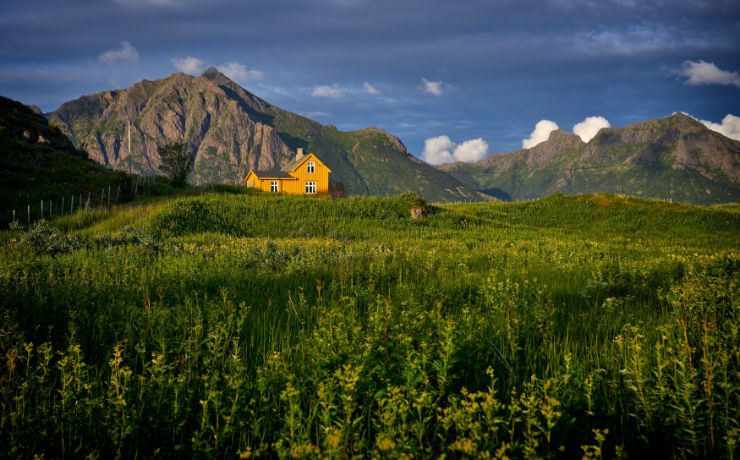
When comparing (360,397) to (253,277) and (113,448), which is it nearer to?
(113,448)

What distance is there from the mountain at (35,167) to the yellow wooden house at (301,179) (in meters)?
21.3

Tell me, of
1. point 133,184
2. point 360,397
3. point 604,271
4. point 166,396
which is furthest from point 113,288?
point 133,184

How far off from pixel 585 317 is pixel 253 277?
7.20 metres

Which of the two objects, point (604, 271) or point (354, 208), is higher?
point (354, 208)

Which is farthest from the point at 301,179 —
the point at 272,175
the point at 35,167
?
the point at 35,167

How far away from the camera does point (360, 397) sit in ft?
11.2

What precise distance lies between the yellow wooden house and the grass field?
1720 inches

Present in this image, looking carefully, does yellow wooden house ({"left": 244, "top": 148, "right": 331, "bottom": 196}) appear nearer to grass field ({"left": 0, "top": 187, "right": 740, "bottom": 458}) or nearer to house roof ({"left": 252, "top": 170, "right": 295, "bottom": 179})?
house roof ({"left": 252, "top": 170, "right": 295, "bottom": 179})

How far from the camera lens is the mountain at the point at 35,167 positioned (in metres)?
26.9

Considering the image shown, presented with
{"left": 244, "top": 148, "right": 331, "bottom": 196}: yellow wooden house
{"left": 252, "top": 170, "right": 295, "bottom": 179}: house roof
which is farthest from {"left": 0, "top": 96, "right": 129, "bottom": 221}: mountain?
{"left": 244, "top": 148, "right": 331, "bottom": 196}: yellow wooden house

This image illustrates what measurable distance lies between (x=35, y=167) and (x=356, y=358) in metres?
43.4

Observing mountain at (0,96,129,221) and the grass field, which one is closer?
the grass field

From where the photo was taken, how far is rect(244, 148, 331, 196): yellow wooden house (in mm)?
56469

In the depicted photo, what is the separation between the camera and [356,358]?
3.37m
